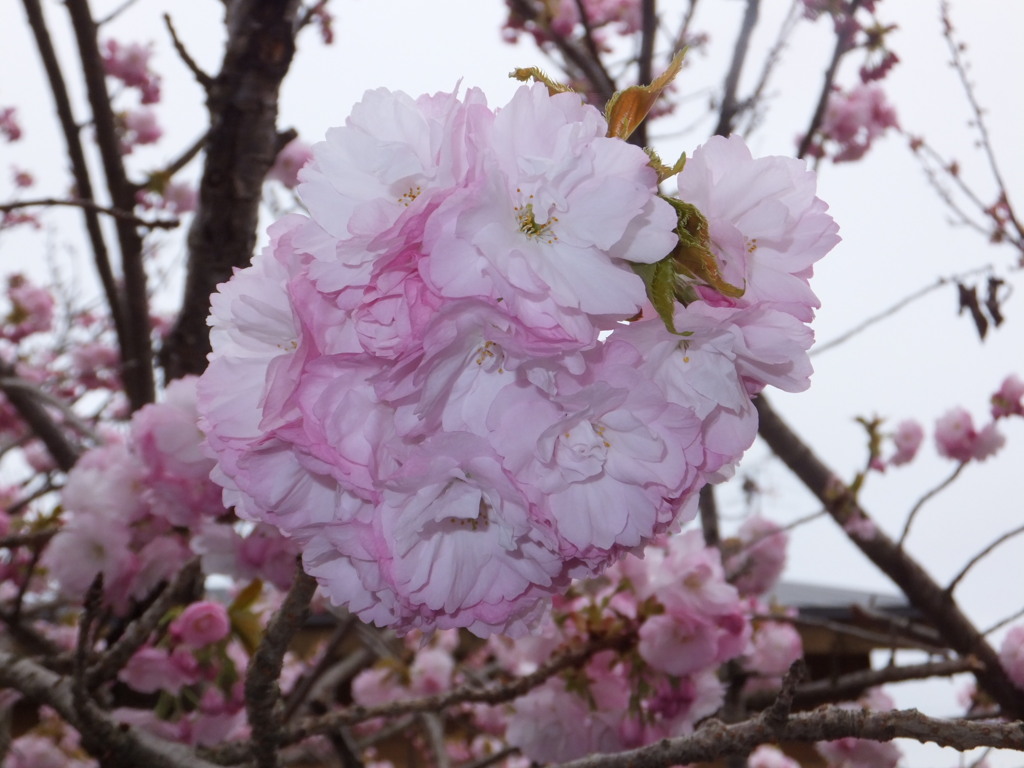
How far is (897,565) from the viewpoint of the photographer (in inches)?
80.5

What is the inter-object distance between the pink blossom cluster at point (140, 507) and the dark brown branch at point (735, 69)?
4.92 ft

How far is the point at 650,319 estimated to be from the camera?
1.69 ft

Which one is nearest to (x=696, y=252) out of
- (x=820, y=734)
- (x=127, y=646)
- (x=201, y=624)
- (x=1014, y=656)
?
(x=820, y=734)

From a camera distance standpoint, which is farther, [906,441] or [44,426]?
[906,441]

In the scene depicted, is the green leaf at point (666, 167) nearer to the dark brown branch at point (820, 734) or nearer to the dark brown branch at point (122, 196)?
the dark brown branch at point (820, 734)

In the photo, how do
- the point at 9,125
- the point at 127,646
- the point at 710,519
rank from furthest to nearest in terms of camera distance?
the point at 9,125
the point at 710,519
the point at 127,646

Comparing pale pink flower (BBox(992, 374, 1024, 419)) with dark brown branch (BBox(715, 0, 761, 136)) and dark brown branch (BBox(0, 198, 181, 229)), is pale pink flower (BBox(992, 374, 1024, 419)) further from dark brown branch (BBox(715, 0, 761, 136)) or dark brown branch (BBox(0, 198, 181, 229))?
dark brown branch (BBox(0, 198, 181, 229))

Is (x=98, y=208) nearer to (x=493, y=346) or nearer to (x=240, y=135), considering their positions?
(x=240, y=135)

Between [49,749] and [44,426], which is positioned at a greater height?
[44,426]

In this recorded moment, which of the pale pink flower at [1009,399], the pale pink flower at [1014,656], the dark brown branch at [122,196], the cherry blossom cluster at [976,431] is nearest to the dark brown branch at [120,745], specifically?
the dark brown branch at [122,196]

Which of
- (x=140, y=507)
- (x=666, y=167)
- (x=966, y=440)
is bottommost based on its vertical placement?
(x=666, y=167)

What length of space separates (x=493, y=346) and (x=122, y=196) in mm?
1715

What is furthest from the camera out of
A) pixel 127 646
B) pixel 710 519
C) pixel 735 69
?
pixel 710 519

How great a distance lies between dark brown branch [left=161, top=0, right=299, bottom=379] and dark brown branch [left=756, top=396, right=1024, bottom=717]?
124 cm
